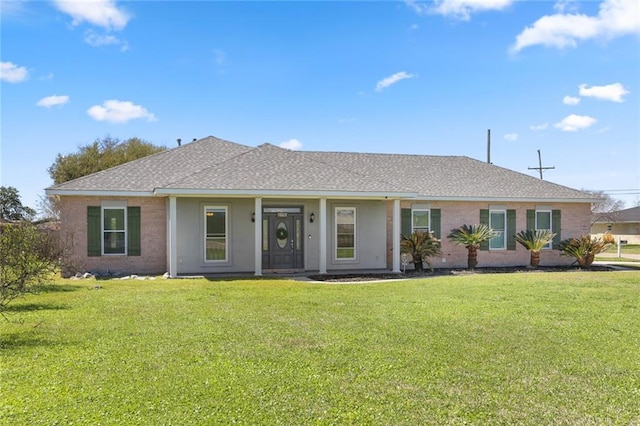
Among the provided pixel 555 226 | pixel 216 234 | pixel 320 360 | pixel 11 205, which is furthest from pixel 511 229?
pixel 11 205

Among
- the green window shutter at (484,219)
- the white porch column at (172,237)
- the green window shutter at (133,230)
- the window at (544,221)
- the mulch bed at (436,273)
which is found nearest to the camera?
the white porch column at (172,237)

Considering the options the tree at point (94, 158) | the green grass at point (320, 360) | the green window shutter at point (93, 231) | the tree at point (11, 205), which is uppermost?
the tree at point (94, 158)

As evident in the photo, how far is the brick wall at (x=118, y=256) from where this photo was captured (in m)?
16.8

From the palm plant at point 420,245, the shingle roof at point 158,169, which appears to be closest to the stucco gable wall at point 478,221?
the palm plant at point 420,245

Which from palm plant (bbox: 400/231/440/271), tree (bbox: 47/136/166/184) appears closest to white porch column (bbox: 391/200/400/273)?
Result: palm plant (bbox: 400/231/440/271)

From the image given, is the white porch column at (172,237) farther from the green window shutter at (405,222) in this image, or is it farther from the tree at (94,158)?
the tree at (94,158)

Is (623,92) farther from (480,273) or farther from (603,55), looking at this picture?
(480,273)

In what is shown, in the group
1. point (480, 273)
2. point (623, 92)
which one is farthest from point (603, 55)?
point (480, 273)

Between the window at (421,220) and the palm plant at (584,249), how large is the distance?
5961mm

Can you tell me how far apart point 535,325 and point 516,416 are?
4.22 m

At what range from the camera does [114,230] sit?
56.4 ft

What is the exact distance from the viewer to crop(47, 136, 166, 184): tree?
34469 millimetres

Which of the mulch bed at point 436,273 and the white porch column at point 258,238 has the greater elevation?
the white porch column at point 258,238

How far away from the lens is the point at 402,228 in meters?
19.1
